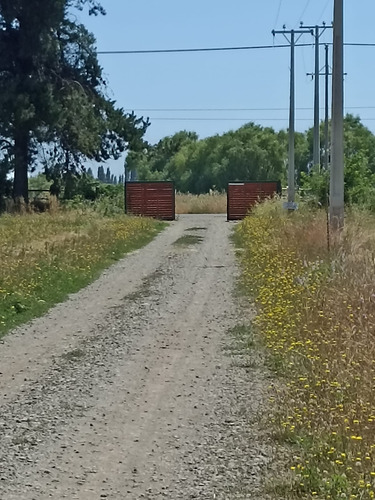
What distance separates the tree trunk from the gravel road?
2922cm

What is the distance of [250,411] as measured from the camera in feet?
26.3

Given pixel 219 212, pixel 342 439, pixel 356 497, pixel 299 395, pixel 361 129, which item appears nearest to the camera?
pixel 356 497

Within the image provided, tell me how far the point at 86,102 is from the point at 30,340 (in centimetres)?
3293

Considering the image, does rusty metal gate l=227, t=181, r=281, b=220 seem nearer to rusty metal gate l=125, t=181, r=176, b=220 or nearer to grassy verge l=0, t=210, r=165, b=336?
rusty metal gate l=125, t=181, r=176, b=220

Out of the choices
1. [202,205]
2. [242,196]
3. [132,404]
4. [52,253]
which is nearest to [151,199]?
[242,196]

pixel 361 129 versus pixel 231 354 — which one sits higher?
pixel 361 129

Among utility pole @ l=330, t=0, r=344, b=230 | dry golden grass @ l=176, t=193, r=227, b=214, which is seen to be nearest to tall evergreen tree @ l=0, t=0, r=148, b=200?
dry golden grass @ l=176, t=193, r=227, b=214

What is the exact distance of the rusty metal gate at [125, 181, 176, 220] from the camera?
4531 centimetres

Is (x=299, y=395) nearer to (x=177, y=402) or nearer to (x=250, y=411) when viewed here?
(x=250, y=411)

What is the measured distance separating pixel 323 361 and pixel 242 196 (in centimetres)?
3856

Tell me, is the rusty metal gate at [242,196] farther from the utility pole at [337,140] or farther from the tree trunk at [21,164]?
the utility pole at [337,140]

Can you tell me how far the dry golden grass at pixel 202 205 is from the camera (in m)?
57.0

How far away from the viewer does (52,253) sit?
72.1 feet

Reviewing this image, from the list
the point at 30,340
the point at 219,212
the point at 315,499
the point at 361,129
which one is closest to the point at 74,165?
the point at 219,212
